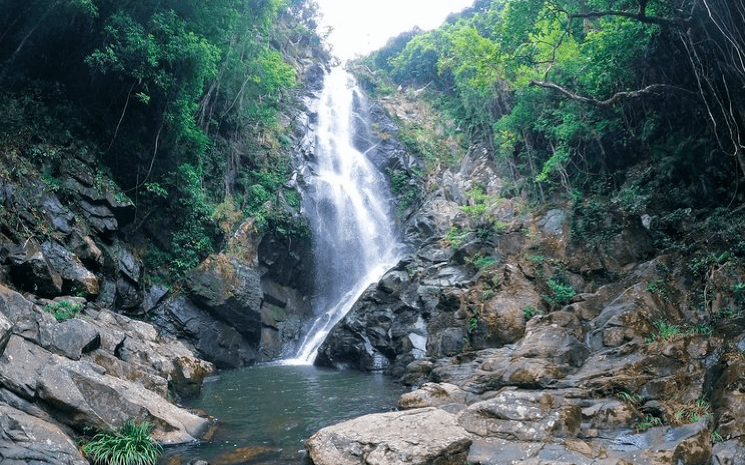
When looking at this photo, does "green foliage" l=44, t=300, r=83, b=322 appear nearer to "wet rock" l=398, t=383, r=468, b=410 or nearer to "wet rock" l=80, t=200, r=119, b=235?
"wet rock" l=80, t=200, r=119, b=235

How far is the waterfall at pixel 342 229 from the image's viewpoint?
2155 cm

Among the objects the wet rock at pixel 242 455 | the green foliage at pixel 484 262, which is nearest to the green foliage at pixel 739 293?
the green foliage at pixel 484 262

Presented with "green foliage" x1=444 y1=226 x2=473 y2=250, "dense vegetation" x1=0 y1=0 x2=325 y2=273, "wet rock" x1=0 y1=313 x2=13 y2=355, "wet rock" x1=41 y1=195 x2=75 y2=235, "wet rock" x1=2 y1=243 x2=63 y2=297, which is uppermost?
"dense vegetation" x1=0 y1=0 x2=325 y2=273

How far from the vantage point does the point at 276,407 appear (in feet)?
33.2

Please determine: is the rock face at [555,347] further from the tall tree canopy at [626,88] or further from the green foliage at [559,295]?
the tall tree canopy at [626,88]

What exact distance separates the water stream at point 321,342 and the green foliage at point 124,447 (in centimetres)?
28

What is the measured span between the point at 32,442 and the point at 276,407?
5266 mm

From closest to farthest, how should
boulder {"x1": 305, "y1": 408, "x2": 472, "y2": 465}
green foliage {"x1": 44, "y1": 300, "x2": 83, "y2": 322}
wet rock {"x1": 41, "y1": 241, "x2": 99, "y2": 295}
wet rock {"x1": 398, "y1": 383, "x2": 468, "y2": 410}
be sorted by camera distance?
boulder {"x1": 305, "y1": 408, "x2": 472, "y2": 465}
wet rock {"x1": 398, "y1": 383, "x2": 468, "y2": 410}
green foliage {"x1": 44, "y1": 300, "x2": 83, "y2": 322}
wet rock {"x1": 41, "y1": 241, "x2": 99, "y2": 295}

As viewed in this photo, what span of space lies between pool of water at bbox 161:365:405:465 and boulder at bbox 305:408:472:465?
2.03 ft

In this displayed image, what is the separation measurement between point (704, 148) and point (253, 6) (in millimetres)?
16556

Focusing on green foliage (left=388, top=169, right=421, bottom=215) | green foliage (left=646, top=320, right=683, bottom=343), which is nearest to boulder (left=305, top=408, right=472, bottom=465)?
green foliage (left=646, top=320, right=683, bottom=343)

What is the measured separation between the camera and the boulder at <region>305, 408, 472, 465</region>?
19.2 ft

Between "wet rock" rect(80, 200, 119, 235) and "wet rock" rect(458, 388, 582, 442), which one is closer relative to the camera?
"wet rock" rect(458, 388, 582, 442)

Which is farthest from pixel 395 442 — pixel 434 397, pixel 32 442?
pixel 32 442
